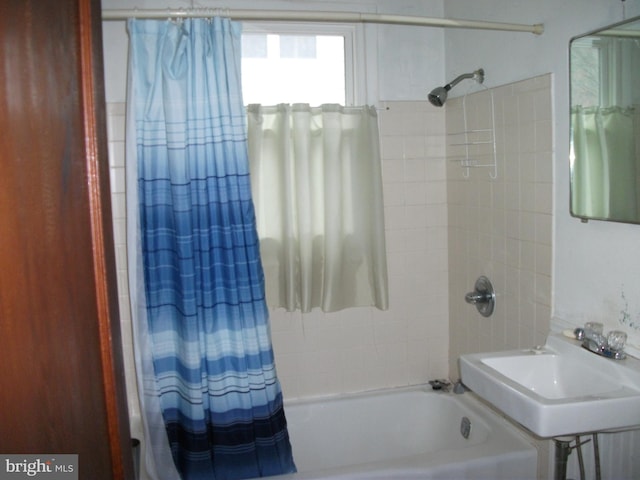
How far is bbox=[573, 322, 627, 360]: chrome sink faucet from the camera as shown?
160 centimetres

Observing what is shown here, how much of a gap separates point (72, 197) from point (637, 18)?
1.52 meters

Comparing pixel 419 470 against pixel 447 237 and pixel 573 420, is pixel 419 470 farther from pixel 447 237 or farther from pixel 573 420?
pixel 447 237

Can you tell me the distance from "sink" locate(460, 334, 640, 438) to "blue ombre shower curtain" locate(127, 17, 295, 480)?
870 millimetres

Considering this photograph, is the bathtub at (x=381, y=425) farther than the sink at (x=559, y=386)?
Yes

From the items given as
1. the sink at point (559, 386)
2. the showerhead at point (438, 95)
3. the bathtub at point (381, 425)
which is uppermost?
the showerhead at point (438, 95)

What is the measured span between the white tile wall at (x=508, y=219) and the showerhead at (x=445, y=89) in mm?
83

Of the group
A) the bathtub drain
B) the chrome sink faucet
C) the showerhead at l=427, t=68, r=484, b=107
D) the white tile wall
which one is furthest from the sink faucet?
the showerhead at l=427, t=68, r=484, b=107

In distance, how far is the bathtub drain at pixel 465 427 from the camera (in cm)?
242

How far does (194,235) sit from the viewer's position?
206 centimetres

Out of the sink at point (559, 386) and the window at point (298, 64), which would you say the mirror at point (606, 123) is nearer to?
the sink at point (559, 386)

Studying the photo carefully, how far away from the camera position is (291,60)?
2.62 m

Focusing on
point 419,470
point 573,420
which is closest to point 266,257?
point 419,470

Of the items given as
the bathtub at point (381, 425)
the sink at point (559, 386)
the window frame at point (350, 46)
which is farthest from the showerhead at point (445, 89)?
the bathtub at point (381, 425)

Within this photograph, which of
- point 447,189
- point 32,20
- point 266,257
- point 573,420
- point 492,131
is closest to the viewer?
point 32,20
